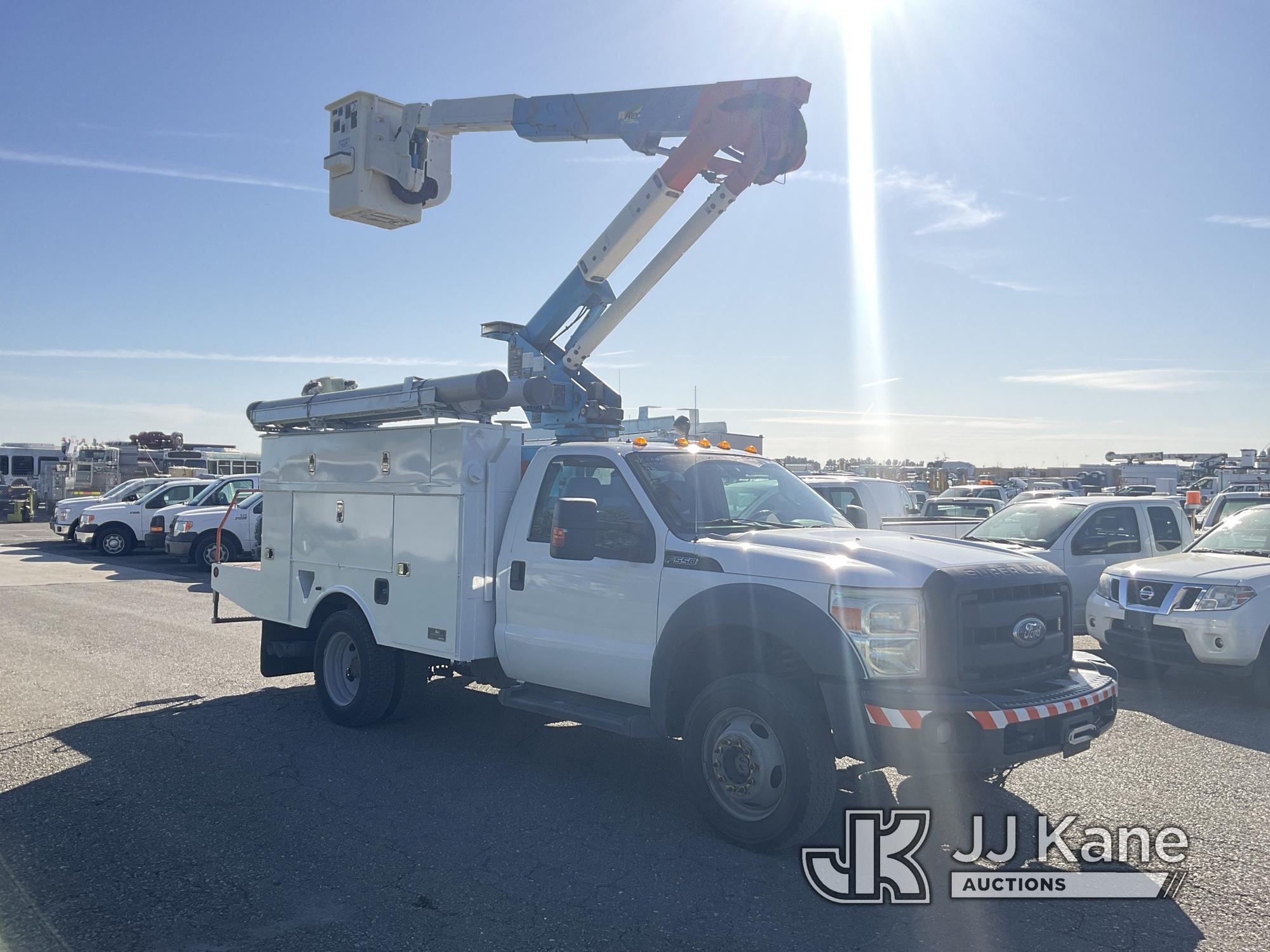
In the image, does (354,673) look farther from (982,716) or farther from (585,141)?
(585,141)

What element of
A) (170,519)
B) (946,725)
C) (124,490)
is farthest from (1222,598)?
(124,490)

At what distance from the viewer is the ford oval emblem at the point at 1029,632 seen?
192 inches

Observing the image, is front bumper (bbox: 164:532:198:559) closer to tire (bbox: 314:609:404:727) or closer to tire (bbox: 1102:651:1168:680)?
tire (bbox: 314:609:404:727)

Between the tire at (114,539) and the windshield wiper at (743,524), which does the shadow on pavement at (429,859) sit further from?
the tire at (114,539)

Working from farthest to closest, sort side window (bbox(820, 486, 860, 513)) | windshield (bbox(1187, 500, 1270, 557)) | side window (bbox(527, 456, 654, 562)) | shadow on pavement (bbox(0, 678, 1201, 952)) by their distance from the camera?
side window (bbox(820, 486, 860, 513)), windshield (bbox(1187, 500, 1270, 557)), side window (bbox(527, 456, 654, 562)), shadow on pavement (bbox(0, 678, 1201, 952))

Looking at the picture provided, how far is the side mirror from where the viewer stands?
5.36 metres

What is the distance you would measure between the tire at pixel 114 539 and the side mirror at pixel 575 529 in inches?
809

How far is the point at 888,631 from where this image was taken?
4629 mm

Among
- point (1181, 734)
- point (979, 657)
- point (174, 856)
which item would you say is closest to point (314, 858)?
point (174, 856)

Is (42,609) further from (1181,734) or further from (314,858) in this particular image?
(1181,734)

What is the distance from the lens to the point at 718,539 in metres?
5.40

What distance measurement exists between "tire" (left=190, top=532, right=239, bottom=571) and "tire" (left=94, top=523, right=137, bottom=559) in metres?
3.30

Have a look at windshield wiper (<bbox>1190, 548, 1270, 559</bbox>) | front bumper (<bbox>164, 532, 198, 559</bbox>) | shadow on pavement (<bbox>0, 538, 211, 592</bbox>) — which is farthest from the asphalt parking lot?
front bumper (<bbox>164, 532, 198, 559</bbox>)

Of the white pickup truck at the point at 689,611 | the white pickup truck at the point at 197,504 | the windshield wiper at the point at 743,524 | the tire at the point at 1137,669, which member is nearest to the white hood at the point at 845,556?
the white pickup truck at the point at 689,611
